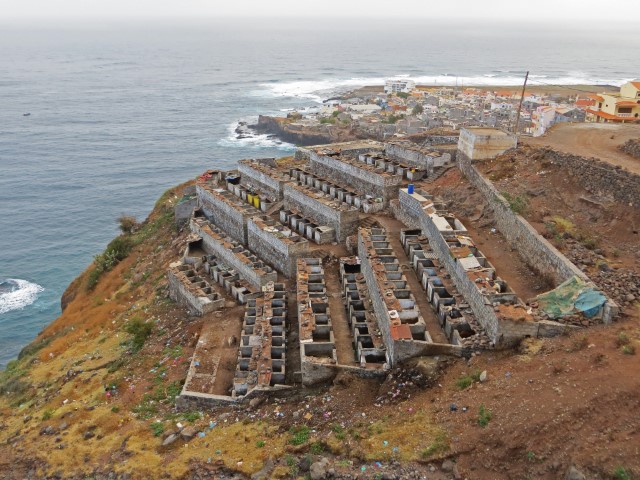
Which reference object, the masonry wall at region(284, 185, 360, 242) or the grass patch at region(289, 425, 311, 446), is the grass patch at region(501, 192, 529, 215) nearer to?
the masonry wall at region(284, 185, 360, 242)

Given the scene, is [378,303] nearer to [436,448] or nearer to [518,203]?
[436,448]

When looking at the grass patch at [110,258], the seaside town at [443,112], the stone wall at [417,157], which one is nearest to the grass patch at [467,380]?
the stone wall at [417,157]

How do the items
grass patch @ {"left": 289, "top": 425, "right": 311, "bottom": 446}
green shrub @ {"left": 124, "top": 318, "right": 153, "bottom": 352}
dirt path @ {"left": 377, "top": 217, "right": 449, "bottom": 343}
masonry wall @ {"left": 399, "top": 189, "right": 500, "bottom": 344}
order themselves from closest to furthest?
grass patch @ {"left": 289, "top": 425, "right": 311, "bottom": 446}, masonry wall @ {"left": 399, "top": 189, "right": 500, "bottom": 344}, dirt path @ {"left": 377, "top": 217, "right": 449, "bottom": 343}, green shrub @ {"left": 124, "top": 318, "right": 153, "bottom": 352}

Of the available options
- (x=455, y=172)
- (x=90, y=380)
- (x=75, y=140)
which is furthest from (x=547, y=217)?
(x=75, y=140)

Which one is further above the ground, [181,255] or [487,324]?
[487,324]

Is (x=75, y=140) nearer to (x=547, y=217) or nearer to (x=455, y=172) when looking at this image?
(x=455, y=172)

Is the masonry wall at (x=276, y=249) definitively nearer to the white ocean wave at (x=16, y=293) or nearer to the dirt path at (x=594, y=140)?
the dirt path at (x=594, y=140)

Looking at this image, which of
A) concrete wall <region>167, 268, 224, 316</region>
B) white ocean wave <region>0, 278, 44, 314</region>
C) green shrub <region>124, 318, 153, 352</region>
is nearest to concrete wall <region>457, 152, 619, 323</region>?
concrete wall <region>167, 268, 224, 316</region>
